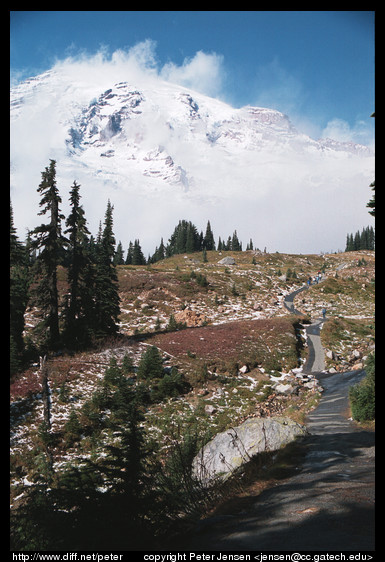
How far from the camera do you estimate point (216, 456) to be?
8812 mm

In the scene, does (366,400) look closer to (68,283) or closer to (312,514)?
(312,514)

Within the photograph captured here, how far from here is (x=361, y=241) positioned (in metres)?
162

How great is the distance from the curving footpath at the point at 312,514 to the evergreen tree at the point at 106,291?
25951 mm

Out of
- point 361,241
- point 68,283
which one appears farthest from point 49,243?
point 361,241

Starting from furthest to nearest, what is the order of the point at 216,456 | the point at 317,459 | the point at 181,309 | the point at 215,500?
1. the point at 181,309
2. the point at 216,456
3. the point at 317,459
4. the point at 215,500

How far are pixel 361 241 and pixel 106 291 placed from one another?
552ft

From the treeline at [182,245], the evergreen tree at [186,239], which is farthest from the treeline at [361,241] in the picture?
the evergreen tree at [186,239]

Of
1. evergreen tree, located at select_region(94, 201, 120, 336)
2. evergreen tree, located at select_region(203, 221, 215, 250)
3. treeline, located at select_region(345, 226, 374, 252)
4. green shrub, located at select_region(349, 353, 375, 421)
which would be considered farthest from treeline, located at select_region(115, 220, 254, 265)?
green shrub, located at select_region(349, 353, 375, 421)

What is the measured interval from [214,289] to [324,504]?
187 feet

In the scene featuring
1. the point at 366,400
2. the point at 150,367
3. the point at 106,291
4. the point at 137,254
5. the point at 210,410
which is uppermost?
the point at 137,254

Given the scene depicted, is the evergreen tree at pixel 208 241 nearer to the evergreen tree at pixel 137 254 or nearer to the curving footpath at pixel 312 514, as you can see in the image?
the evergreen tree at pixel 137 254
